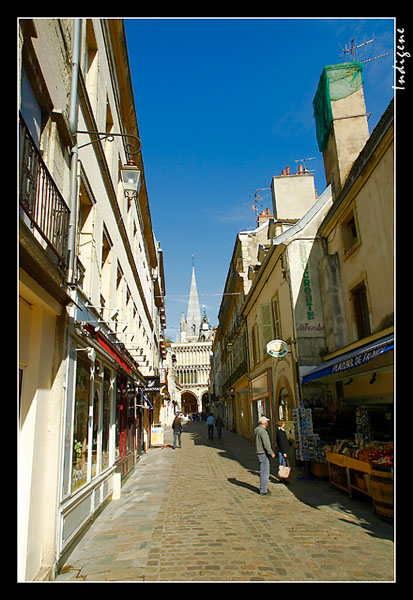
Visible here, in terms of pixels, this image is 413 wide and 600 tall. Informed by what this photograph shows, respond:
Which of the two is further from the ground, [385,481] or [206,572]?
[385,481]

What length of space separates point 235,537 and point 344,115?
11.9m

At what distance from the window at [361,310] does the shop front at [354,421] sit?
919mm

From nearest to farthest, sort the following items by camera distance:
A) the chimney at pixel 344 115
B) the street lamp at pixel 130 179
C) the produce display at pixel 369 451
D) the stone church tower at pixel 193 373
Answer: the produce display at pixel 369 451, the street lamp at pixel 130 179, the chimney at pixel 344 115, the stone church tower at pixel 193 373

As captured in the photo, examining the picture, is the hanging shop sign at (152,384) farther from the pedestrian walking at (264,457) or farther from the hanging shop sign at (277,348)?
the pedestrian walking at (264,457)

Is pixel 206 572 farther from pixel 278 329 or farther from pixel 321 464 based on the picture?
pixel 278 329

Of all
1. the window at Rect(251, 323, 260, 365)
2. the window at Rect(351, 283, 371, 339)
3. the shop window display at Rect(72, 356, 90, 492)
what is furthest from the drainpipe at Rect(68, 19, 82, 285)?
the window at Rect(251, 323, 260, 365)

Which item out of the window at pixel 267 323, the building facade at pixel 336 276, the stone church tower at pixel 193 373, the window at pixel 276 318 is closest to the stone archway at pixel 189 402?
the stone church tower at pixel 193 373

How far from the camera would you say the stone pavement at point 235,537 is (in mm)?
4562

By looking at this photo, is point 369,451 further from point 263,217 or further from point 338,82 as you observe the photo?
point 263,217

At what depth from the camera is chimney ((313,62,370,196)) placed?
1203 centimetres
